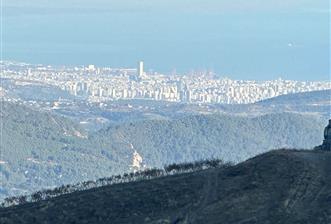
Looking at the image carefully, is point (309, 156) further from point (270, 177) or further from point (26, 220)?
point (26, 220)

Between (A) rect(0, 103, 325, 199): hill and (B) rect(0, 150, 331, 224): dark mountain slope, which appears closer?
(B) rect(0, 150, 331, 224): dark mountain slope

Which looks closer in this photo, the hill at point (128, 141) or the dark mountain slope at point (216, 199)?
the dark mountain slope at point (216, 199)

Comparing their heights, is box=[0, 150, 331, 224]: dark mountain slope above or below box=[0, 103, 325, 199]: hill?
above

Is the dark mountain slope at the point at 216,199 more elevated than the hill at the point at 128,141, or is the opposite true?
the dark mountain slope at the point at 216,199

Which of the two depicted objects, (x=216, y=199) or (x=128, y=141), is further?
(x=128, y=141)
